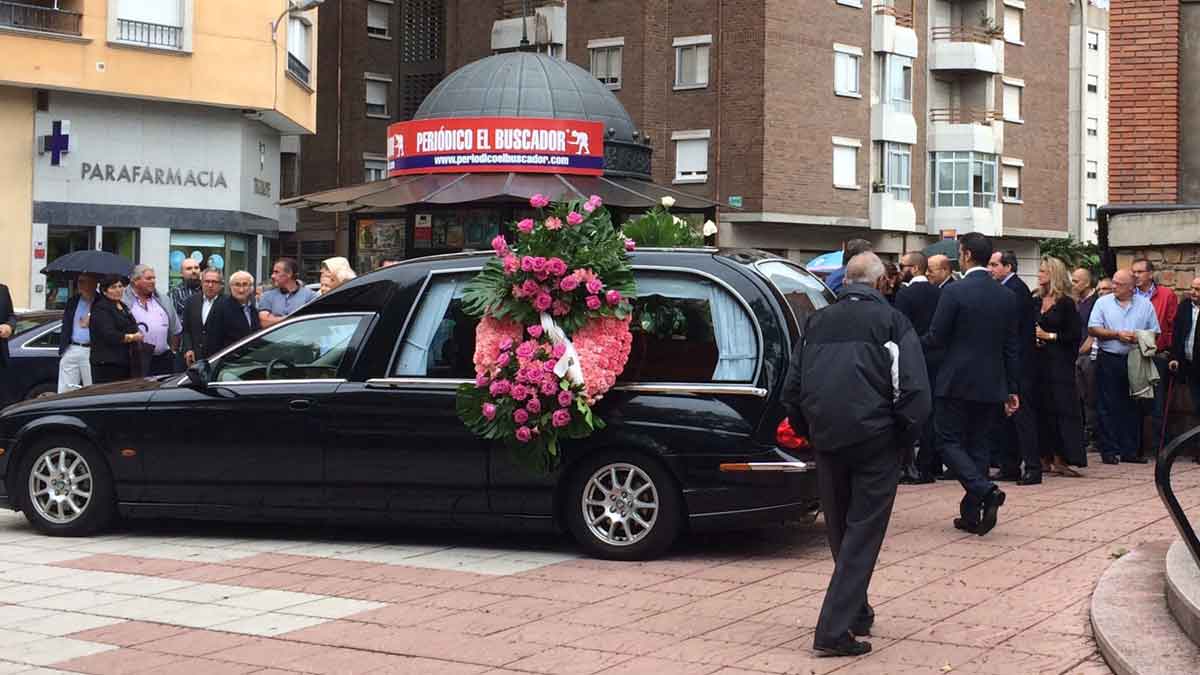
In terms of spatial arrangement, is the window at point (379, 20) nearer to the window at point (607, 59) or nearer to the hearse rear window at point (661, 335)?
the window at point (607, 59)

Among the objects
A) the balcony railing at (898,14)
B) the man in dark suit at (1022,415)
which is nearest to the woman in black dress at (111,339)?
the man in dark suit at (1022,415)

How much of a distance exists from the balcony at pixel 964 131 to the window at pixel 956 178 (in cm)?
28

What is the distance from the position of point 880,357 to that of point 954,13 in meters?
52.9

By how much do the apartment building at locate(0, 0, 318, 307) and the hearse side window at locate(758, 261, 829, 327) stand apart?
21240 mm

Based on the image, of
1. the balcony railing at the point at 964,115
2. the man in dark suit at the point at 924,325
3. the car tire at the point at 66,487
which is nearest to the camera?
the car tire at the point at 66,487

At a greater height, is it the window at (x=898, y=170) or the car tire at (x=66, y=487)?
the window at (x=898, y=170)

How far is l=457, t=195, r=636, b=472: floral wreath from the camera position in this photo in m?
9.43

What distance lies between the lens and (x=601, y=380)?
30.8 ft

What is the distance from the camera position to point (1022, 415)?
506 inches

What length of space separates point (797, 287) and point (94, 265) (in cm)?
702

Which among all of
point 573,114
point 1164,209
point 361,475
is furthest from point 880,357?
point 573,114

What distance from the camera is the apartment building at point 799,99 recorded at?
163ft

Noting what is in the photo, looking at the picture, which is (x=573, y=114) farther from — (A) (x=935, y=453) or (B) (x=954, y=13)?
(B) (x=954, y=13)

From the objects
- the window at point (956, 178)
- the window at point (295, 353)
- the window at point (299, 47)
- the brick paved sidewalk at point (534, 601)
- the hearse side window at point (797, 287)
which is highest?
the window at point (299, 47)
